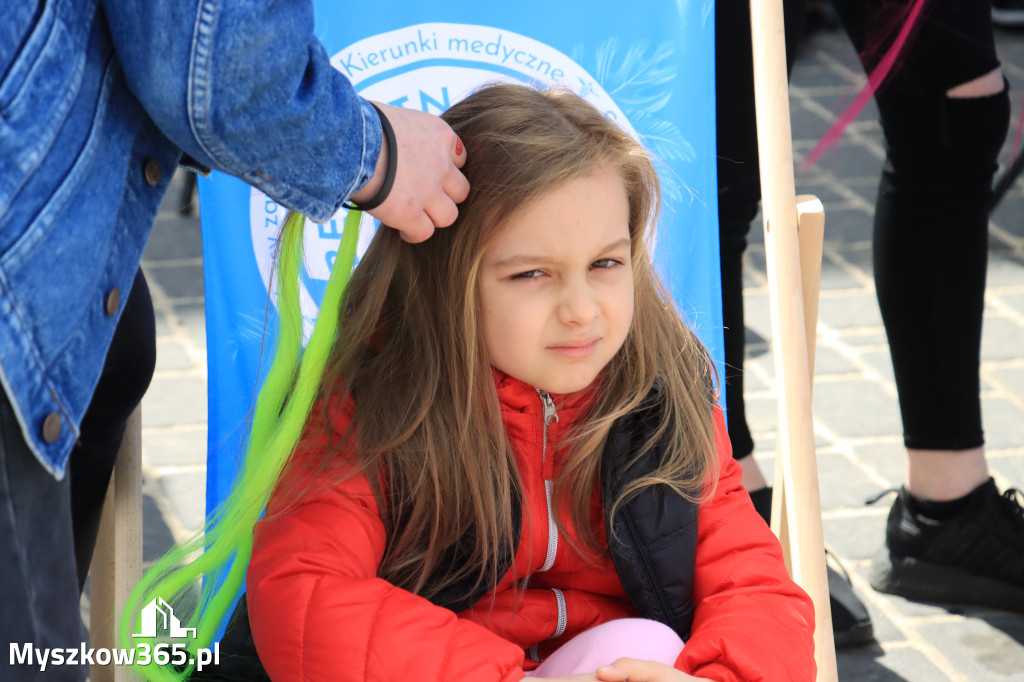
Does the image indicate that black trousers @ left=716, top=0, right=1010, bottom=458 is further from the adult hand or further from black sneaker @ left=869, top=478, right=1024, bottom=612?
the adult hand

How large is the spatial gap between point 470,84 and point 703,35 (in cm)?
34

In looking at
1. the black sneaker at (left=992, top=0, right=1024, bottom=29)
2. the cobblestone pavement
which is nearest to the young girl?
the cobblestone pavement

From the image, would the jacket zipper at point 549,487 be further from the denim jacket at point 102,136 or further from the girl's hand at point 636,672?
the denim jacket at point 102,136

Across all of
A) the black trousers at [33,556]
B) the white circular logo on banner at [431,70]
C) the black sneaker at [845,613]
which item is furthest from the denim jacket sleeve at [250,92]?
the black sneaker at [845,613]

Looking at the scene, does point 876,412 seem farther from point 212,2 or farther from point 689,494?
point 212,2

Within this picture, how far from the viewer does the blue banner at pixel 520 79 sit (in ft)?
5.58

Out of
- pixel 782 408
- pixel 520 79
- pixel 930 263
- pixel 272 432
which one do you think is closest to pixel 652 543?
pixel 782 408

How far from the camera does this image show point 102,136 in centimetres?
86

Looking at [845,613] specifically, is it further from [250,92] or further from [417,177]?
[250,92]

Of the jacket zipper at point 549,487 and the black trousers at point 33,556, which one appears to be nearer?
the black trousers at point 33,556

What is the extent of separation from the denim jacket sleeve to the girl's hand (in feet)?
1.75

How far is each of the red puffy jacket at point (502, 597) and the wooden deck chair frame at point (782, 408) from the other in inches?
1.9

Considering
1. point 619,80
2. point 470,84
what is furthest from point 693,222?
point 470,84

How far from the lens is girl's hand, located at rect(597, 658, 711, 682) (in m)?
1.17
